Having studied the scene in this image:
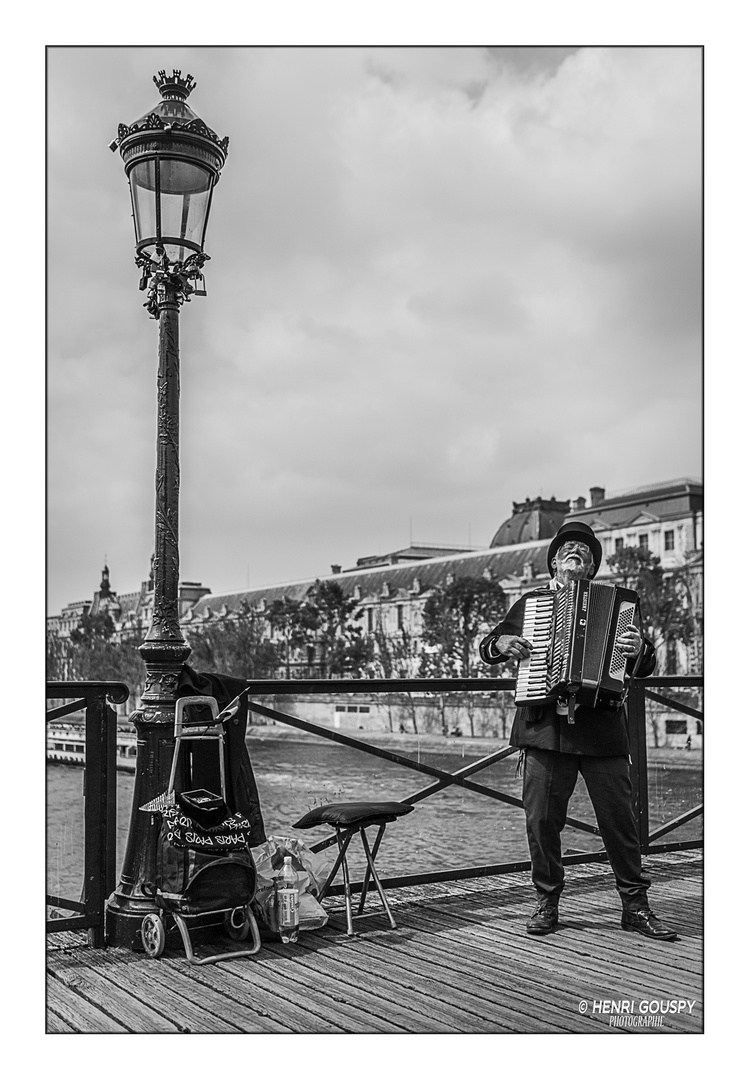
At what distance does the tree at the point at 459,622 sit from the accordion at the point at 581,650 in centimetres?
5337

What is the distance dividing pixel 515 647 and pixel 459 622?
55698 mm

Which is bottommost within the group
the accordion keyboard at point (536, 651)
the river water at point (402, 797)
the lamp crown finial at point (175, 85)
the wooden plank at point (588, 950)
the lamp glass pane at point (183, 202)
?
the river water at point (402, 797)

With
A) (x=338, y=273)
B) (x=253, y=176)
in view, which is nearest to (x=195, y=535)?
(x=338, y=273)

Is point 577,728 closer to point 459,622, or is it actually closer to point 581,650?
point 581,650

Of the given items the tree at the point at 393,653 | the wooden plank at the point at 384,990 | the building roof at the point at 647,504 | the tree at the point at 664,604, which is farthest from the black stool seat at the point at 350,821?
the tree at the point at 393,653

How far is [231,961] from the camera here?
392cm

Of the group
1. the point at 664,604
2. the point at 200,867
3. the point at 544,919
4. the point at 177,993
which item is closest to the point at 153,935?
the point at 200,867

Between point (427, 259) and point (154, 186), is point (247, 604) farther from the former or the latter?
point (154, 186)

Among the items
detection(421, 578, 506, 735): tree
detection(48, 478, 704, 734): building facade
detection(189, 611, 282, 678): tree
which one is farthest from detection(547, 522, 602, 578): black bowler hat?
detection(189, 611, 282, 678): tree

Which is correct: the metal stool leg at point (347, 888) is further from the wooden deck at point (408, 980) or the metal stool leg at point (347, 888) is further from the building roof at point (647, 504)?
the building roof at point (647, 504)

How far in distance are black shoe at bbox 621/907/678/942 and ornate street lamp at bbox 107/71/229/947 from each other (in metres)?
1.77

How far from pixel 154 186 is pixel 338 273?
62124 millimetres

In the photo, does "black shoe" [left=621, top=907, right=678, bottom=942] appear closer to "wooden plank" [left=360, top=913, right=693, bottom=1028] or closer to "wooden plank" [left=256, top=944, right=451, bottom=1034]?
"wooden plank" [left=360, top=913, right=693, bottom=1028]

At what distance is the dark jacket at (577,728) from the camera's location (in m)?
4.30
